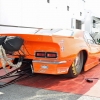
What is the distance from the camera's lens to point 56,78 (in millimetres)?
4469

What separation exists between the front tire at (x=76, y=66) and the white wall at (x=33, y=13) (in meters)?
4.29

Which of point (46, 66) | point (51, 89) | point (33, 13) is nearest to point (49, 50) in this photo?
point (46, 66)

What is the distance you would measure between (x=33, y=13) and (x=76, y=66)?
6.36m

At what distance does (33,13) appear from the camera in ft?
33.5

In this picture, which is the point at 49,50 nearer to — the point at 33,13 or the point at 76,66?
the point at 76,66

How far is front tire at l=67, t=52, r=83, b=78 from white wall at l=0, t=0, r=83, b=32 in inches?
169

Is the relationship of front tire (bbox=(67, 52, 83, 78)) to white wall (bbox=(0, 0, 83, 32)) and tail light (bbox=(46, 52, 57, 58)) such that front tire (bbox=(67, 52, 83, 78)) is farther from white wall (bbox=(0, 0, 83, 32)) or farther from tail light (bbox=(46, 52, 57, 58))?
white wall (bbox=(0, 0, 83, 32))

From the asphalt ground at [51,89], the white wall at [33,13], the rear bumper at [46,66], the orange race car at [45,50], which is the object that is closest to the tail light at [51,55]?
the orange race car at [45,50]

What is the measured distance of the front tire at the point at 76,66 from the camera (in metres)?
4.24

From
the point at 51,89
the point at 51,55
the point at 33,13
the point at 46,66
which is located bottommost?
the point at 51,89

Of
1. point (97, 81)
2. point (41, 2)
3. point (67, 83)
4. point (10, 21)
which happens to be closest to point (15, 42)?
point (67, 83)

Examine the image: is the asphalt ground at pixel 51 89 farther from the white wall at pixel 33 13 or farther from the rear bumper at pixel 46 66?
the white wall at pixel 33 13

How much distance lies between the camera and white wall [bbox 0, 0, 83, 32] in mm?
8102

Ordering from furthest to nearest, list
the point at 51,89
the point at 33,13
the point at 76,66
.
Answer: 1. the point at 33,13
2. the point at 76,66
3. the point at 51,89
